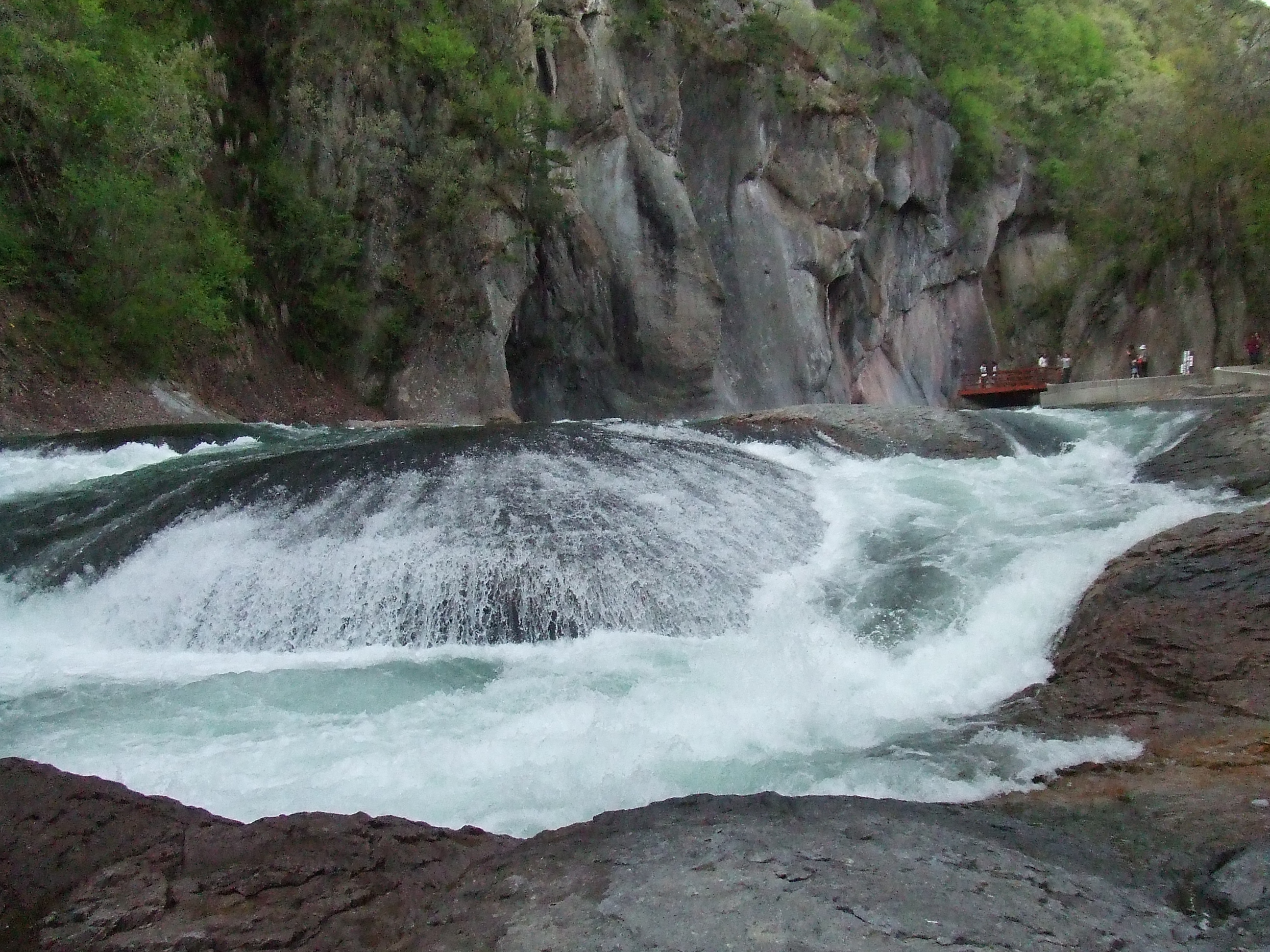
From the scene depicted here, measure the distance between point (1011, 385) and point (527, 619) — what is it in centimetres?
3087

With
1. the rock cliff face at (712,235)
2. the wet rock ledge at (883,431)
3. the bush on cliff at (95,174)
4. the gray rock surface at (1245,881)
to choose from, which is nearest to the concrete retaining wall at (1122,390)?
the rock cliff face at (712,235)

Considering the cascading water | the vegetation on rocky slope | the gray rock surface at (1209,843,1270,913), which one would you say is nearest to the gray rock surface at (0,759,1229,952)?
the gray rock surface at (1209,843,1270,913)

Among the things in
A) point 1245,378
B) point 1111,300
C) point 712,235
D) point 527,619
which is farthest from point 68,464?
point 1111,300

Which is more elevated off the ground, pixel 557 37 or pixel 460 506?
pixel 557 37

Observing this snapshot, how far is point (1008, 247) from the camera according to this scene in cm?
4153

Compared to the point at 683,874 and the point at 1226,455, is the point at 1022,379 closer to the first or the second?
the point at 1226,455

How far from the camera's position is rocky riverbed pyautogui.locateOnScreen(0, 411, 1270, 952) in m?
2.70

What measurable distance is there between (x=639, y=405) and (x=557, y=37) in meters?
9.30

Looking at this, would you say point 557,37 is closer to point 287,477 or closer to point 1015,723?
point 287,477

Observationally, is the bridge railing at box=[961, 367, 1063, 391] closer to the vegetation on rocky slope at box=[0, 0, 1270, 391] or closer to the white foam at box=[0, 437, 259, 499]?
the vegetation on rocky slope at box=[0, 0, 1270, 391]

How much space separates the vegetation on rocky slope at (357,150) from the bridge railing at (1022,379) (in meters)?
4.16

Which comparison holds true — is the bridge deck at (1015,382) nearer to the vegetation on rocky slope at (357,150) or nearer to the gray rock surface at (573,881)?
the vegetation on rocky slope at (357,150)

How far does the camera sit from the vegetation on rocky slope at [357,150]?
1462 cm

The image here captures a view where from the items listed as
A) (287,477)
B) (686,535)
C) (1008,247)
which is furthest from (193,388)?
(1008,247)
